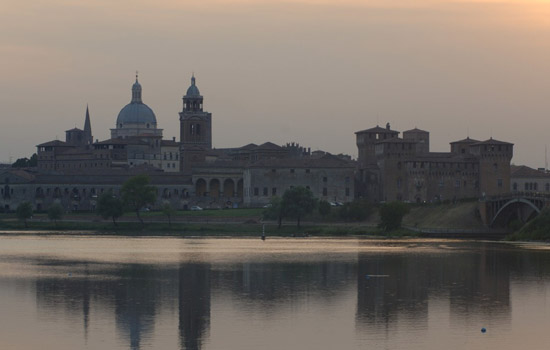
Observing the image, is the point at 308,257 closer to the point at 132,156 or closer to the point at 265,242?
the point at 265,242

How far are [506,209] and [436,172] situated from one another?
36328 millimetres

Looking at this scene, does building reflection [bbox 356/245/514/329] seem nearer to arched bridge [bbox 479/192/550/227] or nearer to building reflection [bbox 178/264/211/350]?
building reflection [bbox 178/264/211/350]

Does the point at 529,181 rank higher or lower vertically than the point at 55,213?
higher

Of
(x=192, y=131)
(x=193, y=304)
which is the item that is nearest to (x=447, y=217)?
(x=193, y=304)

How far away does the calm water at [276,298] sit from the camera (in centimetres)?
3891

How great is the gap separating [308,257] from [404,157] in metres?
62.6

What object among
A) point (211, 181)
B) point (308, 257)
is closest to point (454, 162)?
point (211, 181)

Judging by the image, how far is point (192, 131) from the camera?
552 ft

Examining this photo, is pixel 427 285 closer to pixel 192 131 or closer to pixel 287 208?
pixel 287 208

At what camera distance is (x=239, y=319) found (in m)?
42.8

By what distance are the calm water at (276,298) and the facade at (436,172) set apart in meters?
53.8

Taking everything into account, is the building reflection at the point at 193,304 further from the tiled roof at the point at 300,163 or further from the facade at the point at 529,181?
the facade at the point at 529,181

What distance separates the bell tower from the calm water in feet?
282

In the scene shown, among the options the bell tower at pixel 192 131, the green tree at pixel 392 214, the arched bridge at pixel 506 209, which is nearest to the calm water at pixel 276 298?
the arched bridge at pixel 506 209
